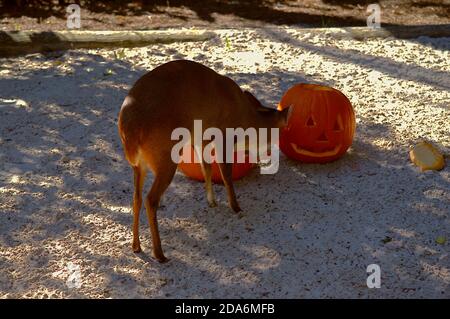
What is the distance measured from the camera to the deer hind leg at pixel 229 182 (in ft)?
14.8

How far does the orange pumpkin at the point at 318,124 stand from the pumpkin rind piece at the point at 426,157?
0.49 m

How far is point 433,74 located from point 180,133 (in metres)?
3.60

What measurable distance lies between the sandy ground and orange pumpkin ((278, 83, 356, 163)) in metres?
0.14

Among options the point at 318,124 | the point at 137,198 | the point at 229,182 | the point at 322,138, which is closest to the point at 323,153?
the point at 322,138

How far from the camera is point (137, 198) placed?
4.07 meters

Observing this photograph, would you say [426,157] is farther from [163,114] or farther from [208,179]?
[163,114]

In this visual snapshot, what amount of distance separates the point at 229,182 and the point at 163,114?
894 millimetres

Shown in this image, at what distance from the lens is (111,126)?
582cm

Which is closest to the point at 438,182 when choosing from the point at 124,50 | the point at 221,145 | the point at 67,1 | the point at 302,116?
the point at 302,116

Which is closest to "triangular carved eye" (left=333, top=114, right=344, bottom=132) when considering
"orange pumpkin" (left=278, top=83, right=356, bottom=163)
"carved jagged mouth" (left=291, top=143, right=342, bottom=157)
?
"orange pumpkin" (left=278, top=83, right=356, bottom=163)

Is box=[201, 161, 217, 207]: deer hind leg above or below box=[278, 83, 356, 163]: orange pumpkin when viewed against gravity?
below

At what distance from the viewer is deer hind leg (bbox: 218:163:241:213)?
14.8 ft

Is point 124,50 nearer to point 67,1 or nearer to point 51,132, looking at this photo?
point 51,132

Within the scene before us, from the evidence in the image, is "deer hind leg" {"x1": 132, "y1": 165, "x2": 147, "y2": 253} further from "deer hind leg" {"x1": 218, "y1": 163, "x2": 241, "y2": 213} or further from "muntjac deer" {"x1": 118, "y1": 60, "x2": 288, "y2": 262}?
"deer hind leg" {"x1": 218, "y1": 163, "x2": 241, "y2": 213}
